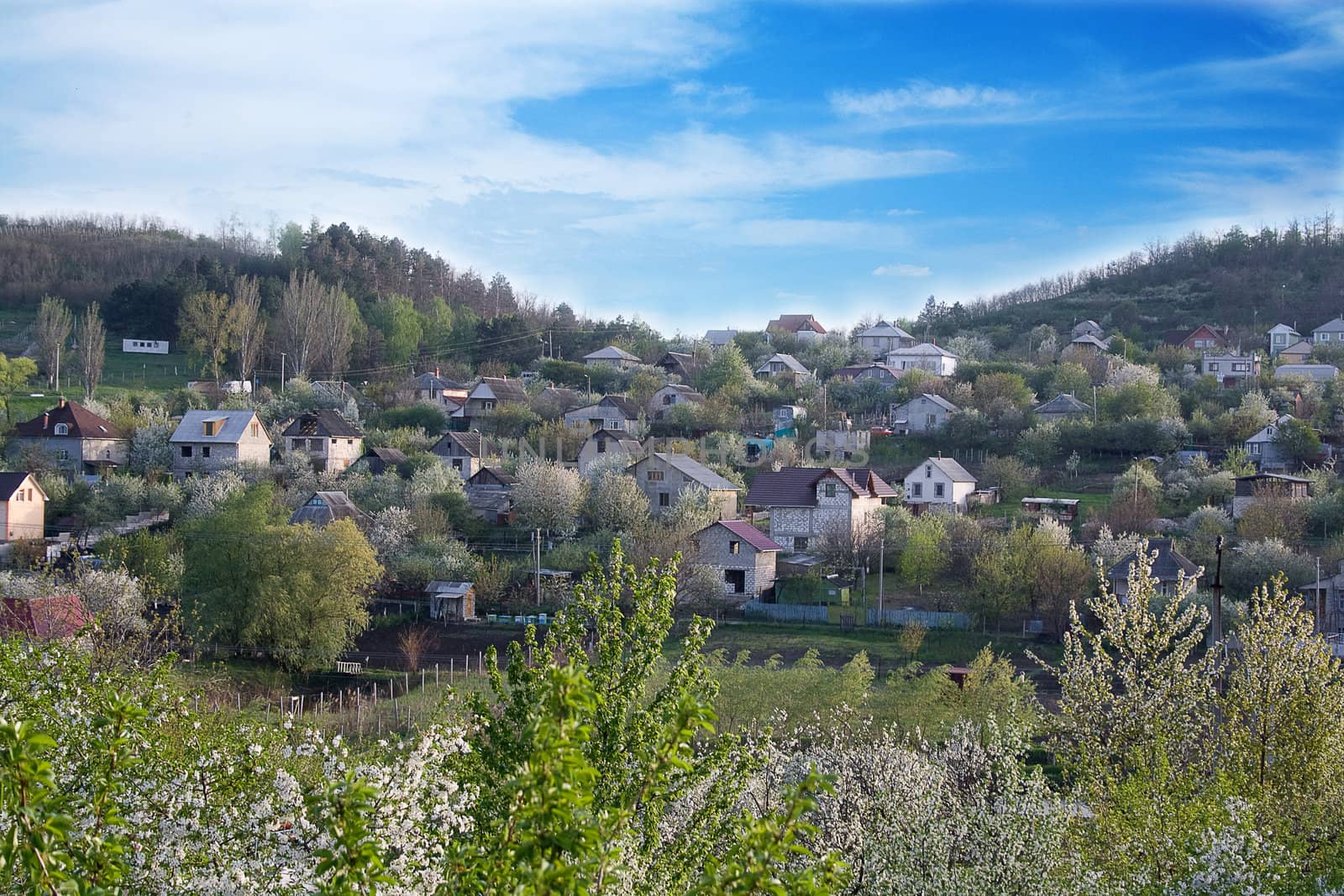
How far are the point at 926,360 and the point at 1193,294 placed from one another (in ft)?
94.4

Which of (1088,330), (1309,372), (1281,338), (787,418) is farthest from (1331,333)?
(787,418)

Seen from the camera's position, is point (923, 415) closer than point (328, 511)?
No

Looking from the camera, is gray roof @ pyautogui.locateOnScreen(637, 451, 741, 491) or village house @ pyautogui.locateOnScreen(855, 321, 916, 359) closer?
gray roof @ pyautogui.locateOnScreen(637, 451, 741, 491)

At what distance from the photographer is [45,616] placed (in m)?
21.9

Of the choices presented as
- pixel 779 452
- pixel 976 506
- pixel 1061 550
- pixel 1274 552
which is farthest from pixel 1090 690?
pixel 779 452

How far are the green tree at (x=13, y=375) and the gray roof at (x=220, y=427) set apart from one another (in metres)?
10.4

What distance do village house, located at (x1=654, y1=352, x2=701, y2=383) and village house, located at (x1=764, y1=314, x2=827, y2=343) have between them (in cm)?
1209

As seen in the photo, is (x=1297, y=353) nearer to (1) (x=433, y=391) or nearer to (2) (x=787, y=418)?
(2) (x=787, y=418)

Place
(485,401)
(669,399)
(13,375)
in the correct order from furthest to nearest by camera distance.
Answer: (669,399) → (485,401) → (13,375)

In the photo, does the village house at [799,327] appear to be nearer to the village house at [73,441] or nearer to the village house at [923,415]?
the village house at [923,415]

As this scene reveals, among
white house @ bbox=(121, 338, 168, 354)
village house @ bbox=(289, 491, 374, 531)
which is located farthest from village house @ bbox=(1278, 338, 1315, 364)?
white house @ bbox=(121, 338, 168, 354)

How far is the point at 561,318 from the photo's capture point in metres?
79.4

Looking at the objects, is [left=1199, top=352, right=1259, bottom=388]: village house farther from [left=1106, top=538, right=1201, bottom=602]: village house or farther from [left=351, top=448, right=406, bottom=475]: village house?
[left=351, top=448, right=406, bottom=475]: village house

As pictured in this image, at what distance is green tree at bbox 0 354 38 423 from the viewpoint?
5031cm
